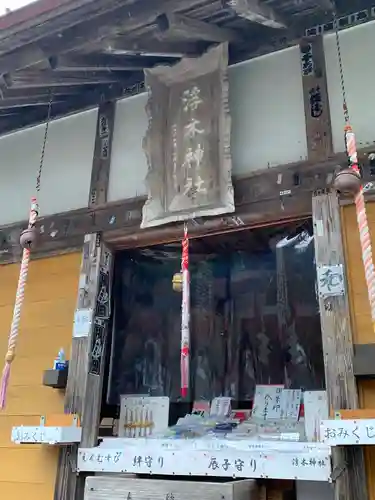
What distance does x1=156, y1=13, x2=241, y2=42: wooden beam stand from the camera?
3.31 meters

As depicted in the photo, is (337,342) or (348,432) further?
(337,342)

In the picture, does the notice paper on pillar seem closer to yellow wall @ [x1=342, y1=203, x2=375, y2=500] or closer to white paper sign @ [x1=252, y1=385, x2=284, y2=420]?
white paper sign @ [x1=252, y1=385, x2=284, y2=420]

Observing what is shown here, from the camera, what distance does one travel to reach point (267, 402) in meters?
3.57

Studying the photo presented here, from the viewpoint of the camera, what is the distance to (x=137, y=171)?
153 inches

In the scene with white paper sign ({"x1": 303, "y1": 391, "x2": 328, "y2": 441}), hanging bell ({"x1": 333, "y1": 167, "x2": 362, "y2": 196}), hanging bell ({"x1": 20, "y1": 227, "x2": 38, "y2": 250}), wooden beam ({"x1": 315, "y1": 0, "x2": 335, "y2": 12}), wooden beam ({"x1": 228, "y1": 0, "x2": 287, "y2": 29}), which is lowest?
white paper sign ({"x1": 303, "y1": 391, "x2": 328, "y2": 441})

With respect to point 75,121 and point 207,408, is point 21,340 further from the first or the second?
point 75,121

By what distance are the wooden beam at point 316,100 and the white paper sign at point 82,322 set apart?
1.86m

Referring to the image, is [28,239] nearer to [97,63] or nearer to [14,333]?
[14,333]

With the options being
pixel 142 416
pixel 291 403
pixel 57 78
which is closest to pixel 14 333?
pixel 142 416

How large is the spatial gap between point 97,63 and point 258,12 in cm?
138

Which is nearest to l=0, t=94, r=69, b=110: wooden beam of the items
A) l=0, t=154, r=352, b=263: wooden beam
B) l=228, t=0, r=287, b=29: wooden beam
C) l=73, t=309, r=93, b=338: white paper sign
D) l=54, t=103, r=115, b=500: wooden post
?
l=54, t=103, r=115, b=500: wooden post

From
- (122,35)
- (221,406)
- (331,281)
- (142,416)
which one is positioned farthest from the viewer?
(221,406)

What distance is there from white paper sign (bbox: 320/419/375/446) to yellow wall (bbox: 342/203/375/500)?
193mm

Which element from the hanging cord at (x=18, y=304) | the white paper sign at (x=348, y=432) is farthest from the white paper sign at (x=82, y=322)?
the white paper sign at (x=348, y=432)
